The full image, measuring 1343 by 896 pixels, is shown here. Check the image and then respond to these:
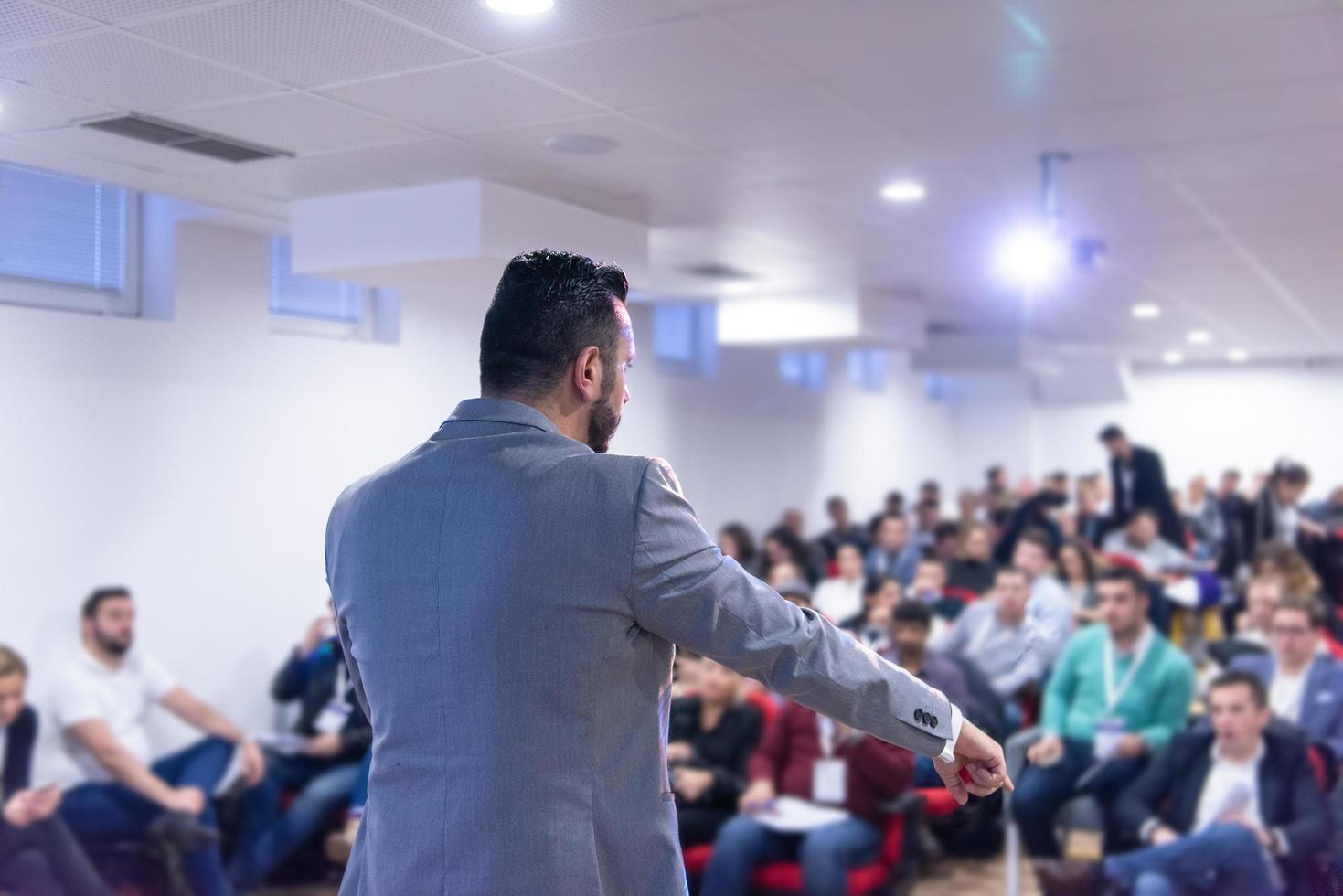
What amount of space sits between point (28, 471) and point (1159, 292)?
6.83 metres

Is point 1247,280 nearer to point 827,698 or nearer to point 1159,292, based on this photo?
point 1159,292

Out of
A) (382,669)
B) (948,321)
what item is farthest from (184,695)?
(948,321)

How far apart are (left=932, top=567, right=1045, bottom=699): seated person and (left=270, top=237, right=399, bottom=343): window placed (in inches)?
111

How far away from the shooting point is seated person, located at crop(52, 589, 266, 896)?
4.62 meters

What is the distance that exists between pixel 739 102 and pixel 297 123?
50.0 inches

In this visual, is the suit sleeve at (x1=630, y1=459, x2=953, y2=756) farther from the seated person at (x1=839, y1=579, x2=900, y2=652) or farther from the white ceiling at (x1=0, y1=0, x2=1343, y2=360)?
the seated person at (x1=839, y1=579, x2=900, y2=652)

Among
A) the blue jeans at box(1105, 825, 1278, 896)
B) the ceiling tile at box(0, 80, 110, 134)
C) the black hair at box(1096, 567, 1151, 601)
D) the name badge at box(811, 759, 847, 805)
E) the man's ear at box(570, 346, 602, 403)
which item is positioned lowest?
the blue jeans at box(1105, 825, 1278, 896)


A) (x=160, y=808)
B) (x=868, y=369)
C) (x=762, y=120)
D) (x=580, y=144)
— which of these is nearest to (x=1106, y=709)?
(x=762, y=120)

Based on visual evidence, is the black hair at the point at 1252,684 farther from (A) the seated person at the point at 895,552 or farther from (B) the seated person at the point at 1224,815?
(A) the seated person at the point at 895,552

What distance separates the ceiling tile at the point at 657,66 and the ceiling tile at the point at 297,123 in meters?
0.64

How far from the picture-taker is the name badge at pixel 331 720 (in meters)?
5.43

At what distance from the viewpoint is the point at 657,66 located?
11.2 ft

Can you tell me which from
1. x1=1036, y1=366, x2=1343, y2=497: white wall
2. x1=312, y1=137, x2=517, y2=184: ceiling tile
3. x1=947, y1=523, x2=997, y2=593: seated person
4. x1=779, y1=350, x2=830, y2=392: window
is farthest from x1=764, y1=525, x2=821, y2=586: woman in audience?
x1=1036, y1=366, x2=1343, y2=497: white wall

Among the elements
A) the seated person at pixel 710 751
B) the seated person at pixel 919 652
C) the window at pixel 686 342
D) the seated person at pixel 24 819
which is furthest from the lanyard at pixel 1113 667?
the window at pixel 686 342
